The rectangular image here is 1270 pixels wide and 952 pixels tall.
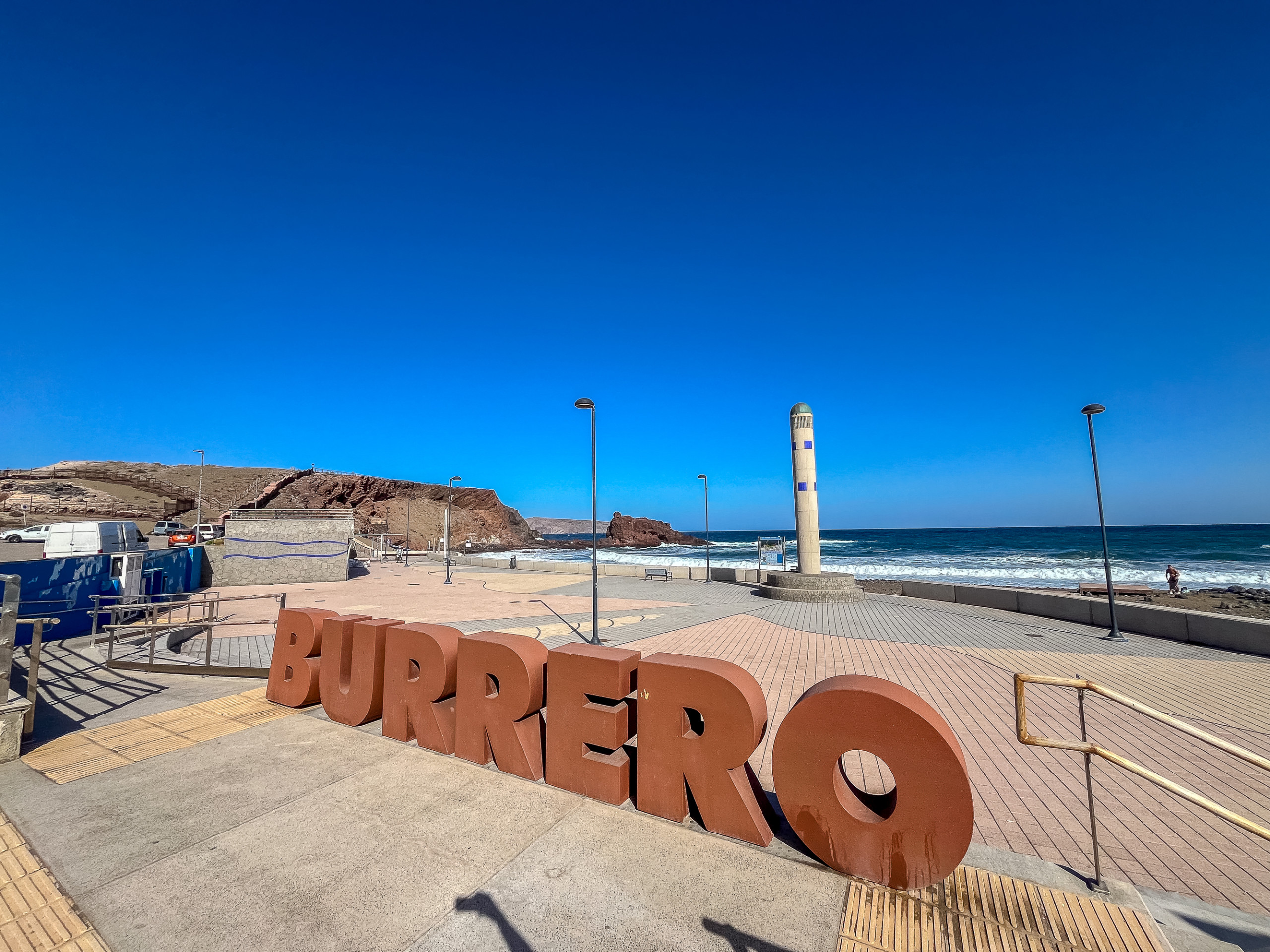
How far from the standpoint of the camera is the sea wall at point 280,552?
2333 cm

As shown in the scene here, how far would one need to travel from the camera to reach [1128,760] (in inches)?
134

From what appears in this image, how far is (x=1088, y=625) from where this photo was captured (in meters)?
14.3

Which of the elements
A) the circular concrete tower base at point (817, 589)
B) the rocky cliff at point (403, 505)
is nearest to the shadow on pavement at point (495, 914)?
the circular concrete tower base at point (817, 589)

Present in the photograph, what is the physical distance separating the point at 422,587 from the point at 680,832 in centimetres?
2139

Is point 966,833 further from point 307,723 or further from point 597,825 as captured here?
point 307,723

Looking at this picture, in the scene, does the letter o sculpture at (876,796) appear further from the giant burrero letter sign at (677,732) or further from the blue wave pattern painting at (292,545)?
the blue wave pattern painting at (292,545)

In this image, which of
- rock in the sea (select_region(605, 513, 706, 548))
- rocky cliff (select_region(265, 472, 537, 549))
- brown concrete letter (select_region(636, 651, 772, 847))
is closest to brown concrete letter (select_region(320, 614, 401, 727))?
brown concrete letter (select_region(636, 651, 772, 847))

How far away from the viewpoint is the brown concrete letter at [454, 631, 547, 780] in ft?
17.1

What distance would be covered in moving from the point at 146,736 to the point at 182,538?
35316 millimetres

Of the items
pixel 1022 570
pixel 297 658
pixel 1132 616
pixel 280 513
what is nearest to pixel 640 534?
pixel 1022 570

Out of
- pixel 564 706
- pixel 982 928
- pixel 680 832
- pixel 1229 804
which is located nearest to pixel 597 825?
pixel 680 832

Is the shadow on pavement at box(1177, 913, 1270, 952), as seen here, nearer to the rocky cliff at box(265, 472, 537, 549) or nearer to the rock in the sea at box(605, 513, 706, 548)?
the rocky cliff at box(265, 472, 537, 549)

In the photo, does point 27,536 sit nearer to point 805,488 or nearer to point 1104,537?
point 805,488

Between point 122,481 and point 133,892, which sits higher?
point 122,481
